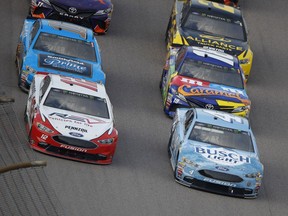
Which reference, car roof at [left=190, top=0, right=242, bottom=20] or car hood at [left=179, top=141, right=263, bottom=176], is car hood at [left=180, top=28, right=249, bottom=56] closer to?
car roof at [left=190, top=0, right=242, bottom=20]

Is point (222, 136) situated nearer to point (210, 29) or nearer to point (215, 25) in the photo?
point (210, 29)

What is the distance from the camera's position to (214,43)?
27719mm

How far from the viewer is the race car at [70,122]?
69.3ft

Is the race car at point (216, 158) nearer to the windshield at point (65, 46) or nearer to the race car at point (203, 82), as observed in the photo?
the race car at point (203, 82)

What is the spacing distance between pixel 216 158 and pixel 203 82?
419cm

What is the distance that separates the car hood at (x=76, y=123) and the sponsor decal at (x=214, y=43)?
20.7ft

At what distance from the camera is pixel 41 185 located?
13.1 metres

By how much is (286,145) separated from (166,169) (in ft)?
13.5

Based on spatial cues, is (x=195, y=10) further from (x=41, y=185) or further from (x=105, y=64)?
(x=41, y=185)

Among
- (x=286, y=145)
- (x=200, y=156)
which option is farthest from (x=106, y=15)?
(x=200, y=156)

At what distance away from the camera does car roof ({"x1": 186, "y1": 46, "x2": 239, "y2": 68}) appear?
2605cm

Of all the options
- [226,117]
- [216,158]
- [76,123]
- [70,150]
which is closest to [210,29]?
[226,117]

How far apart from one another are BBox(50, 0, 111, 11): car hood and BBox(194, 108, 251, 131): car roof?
705cm

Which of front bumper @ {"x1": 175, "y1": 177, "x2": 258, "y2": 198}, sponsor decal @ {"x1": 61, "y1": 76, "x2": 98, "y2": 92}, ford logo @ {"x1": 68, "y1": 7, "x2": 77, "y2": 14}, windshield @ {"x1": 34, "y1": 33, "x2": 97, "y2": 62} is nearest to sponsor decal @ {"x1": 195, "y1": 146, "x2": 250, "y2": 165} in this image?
front bumper @ {"x1": 175, "y1": 177, "x2": 258, "y2": 198}
